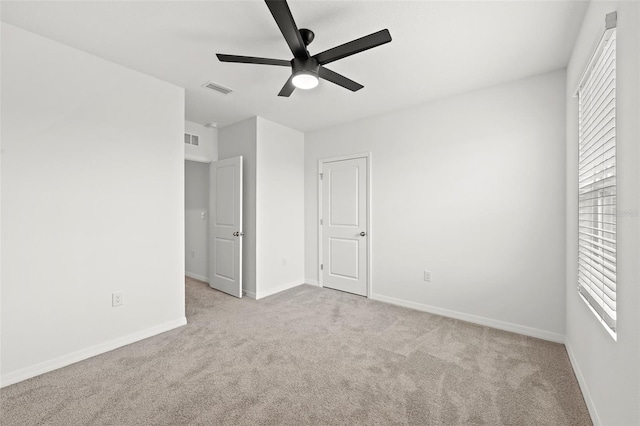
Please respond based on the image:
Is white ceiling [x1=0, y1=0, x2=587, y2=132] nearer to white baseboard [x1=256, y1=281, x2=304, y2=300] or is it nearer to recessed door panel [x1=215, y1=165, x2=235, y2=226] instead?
recessed door panel [x1=215, y1=165, x2=235, y2=226]

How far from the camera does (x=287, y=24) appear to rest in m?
1.63

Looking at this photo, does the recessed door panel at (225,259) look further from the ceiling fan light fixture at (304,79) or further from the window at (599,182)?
the window at (599,182)

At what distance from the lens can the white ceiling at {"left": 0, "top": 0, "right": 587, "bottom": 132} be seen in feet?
6.23

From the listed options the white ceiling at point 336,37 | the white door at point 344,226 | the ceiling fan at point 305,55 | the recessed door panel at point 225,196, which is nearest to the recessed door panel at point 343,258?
the white door at point 344,226

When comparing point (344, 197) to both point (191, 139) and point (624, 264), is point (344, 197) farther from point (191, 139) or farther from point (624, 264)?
point (624, 264)

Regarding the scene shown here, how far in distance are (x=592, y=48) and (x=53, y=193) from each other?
3886mm

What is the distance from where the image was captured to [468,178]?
10.5 feet

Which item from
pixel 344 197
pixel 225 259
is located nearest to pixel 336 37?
pixel 344 197

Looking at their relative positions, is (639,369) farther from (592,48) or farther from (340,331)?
(340,331)

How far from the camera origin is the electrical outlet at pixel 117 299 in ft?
8.50

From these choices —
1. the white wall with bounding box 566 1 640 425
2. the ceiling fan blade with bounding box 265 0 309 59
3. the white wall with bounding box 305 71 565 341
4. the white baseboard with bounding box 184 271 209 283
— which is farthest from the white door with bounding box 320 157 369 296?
the white wall with bounding box 566 1 640 425

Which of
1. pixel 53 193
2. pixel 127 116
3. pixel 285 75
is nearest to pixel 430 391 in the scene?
pixel 285 75

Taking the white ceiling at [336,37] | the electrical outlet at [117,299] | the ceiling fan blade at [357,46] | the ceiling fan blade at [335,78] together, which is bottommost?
the electrical outlet at [117,299]

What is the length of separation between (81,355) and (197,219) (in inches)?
117
